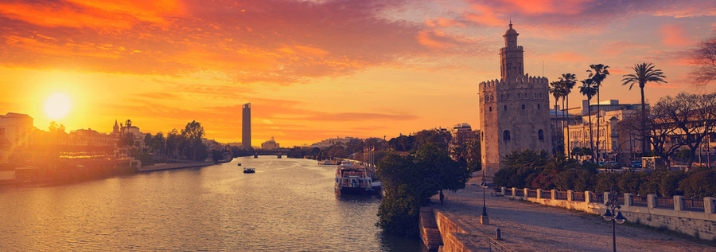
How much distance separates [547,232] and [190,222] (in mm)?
42997

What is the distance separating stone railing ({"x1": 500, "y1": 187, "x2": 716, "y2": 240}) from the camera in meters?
33.0

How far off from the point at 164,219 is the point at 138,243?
1636 centimetres

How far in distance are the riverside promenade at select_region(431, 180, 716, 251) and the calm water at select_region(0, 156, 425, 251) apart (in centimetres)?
730

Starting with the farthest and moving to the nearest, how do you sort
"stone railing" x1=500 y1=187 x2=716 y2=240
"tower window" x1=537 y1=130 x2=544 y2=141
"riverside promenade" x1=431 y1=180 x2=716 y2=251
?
"tower window" x1=537 y1=130 x2=544 y2=141 < "stone railing" x1=500 y1=187 x2=716 y2=240 < "riverside promenade" x1=431 y1=180 x2=716 y2=251

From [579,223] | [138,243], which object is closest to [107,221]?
[138,243]

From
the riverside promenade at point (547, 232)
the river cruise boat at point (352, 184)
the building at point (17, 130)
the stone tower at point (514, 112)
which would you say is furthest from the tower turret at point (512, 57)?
the building at point (17, 130)

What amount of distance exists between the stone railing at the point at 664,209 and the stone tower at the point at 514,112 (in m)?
40.4

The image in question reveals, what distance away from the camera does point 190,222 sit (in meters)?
62.8

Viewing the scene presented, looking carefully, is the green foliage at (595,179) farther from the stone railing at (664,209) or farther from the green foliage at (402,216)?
the green foliage at (402,216)

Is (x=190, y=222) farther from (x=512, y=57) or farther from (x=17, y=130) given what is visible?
(x=17, y=130)

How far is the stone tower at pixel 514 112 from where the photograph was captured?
3533 inches

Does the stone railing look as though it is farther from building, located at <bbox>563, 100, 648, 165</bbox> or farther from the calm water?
building, located at <bbox>563, 100, 648, 165</bbox>

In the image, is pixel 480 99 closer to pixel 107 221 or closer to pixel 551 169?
pixel 551 169

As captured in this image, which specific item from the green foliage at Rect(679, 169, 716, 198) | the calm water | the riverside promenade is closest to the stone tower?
the calm water
